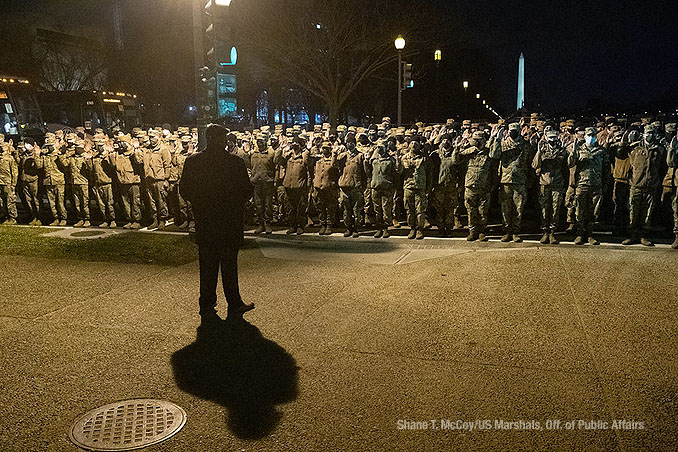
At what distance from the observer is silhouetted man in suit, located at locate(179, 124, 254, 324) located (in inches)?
236

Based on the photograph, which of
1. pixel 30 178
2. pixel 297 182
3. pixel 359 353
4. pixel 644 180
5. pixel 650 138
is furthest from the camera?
→ pixel 30 178

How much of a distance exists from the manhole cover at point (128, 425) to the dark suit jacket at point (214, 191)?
2.08 metres

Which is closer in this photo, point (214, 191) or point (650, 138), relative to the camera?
point (214, 191)

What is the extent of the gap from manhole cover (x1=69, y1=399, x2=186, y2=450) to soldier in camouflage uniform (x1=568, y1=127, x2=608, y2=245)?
803cm

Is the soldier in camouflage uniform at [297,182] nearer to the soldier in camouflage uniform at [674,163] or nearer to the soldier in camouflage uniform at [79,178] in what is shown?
the soldier in camouflage uniform at [79,178]

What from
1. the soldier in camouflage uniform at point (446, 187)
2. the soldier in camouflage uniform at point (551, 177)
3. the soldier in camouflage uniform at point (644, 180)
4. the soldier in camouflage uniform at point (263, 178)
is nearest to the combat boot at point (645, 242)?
the soldier in camouflage uniform at point (644, 180)

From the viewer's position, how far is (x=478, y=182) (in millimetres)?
10375

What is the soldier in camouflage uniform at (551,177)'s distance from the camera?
10.1 meters

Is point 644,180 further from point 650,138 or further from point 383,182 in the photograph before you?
point 383,182

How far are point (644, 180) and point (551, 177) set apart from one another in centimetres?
151

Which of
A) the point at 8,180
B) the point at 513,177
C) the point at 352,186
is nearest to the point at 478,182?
the point at 513,177

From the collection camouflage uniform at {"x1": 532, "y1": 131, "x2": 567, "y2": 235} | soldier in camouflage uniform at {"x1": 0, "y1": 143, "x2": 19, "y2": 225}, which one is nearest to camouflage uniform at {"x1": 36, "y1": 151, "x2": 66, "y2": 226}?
soldier in camouflage uniform at {"x1": 0, "y1": 143, "x2": 19, "y2": 225}

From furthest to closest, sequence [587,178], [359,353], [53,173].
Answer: [53,173] < [587,178] < [359,353]

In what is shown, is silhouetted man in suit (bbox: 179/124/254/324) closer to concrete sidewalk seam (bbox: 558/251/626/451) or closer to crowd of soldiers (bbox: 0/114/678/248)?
concrete sidewalk seam (bbox: 558/251/626/451)
